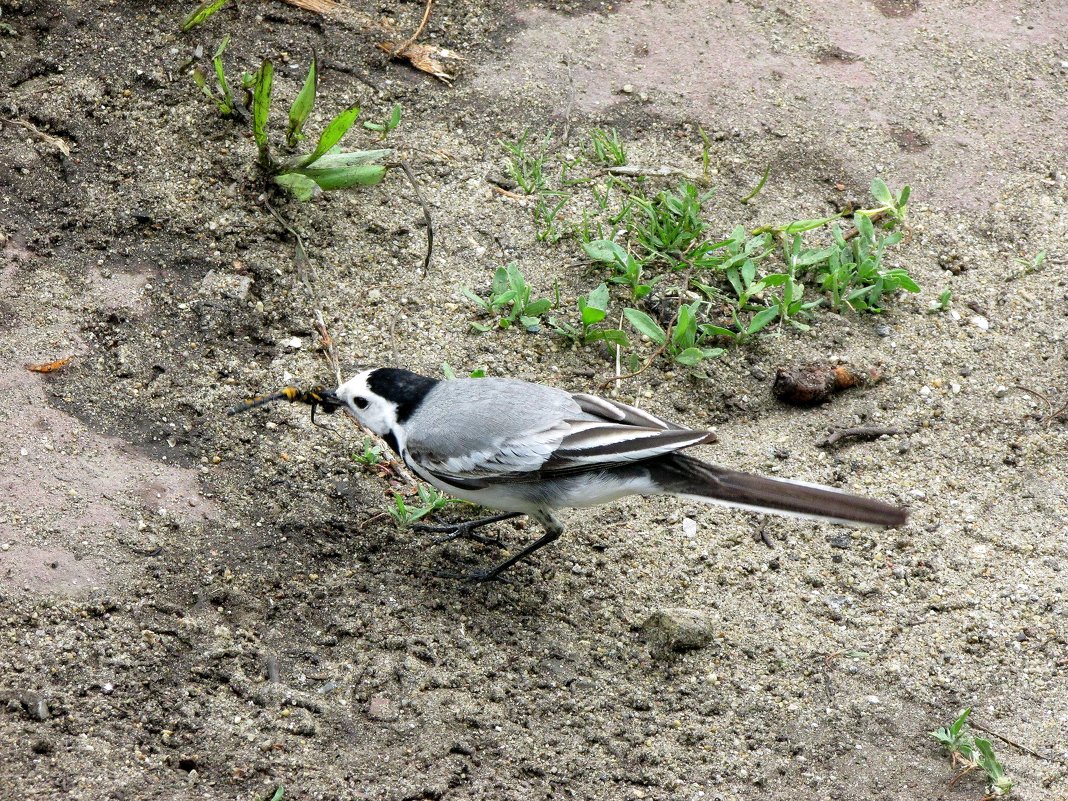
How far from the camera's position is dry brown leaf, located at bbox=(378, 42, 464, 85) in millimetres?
6773

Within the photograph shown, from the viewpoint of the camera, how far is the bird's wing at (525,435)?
4473mm

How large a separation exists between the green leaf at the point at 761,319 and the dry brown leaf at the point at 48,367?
3.22 metres

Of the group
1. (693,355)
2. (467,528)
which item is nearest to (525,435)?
(467,528)

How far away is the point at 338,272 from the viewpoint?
5.75 meters

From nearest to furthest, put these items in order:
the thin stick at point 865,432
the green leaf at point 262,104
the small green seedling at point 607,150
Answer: the thin stick at point 865,432, the green leaf at point 262,104, the small green seedling at point 607,150

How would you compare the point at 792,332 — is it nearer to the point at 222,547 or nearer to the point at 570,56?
the point at 570,56

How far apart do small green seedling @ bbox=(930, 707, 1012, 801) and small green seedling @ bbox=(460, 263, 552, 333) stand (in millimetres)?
2692

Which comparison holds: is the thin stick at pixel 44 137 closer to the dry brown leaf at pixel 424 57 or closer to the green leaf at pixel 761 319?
the dry brown leaf at pixel 424 57

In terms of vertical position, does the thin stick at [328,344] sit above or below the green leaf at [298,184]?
below

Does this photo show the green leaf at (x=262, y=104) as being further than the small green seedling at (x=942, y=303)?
No

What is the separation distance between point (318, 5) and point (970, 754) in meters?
5.54

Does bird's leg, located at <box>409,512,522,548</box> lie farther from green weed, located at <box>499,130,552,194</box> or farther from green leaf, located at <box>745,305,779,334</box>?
green weed, located at <box>499,130,552,194</box>

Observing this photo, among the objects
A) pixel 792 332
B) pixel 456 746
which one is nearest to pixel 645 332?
pixel 792 332

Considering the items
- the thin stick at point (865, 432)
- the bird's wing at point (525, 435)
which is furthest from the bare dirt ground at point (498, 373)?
the bird's wing at point (525, 435)
